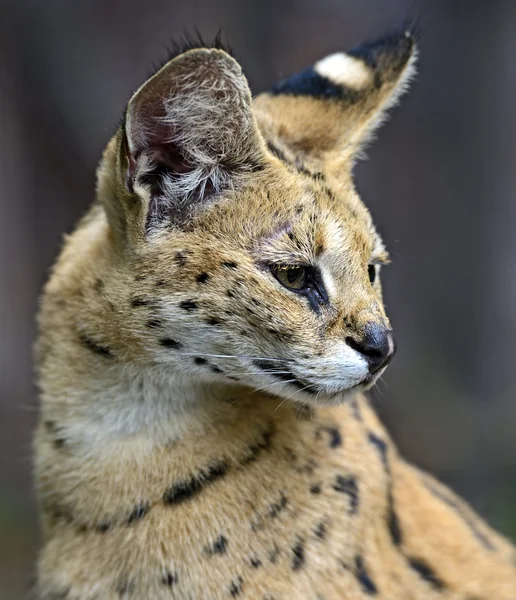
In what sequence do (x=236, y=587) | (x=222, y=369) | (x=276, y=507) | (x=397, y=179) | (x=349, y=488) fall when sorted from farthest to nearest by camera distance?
(x=397, y=179), (x=349, y=488), (x=276, y=507), (x=236, y=587), (x=222, y=369)

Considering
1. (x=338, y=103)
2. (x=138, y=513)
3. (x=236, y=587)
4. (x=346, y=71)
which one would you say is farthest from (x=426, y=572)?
(x=346, y=71)

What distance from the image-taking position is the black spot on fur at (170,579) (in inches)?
105

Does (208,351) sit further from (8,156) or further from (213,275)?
(8,156)

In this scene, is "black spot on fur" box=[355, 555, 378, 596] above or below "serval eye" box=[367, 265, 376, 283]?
below

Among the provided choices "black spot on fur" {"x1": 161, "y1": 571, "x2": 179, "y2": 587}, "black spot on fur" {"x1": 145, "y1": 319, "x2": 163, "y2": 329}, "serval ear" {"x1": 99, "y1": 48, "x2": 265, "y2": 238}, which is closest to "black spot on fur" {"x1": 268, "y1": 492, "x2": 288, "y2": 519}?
"black spot on fur" {"x1": 161, "y1": 571, "x2": 179, "y2": 587}

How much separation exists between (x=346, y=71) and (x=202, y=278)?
1.13 m

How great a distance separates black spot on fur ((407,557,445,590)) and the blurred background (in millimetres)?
2951

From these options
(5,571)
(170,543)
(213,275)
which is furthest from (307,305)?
(5,571)

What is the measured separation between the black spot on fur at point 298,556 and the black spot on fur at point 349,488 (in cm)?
22

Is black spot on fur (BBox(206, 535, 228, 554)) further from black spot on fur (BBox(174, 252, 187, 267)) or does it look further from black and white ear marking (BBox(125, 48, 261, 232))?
black and white ear marking (BBox(125, 48, 261, 232))

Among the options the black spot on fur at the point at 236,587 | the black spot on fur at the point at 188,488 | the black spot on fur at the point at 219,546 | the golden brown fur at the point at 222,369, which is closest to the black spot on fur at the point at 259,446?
the golden brown fur at the point at 222,369

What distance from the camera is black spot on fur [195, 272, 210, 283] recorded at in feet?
8.21

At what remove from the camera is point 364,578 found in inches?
110

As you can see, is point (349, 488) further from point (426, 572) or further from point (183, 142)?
point (183, 142)
